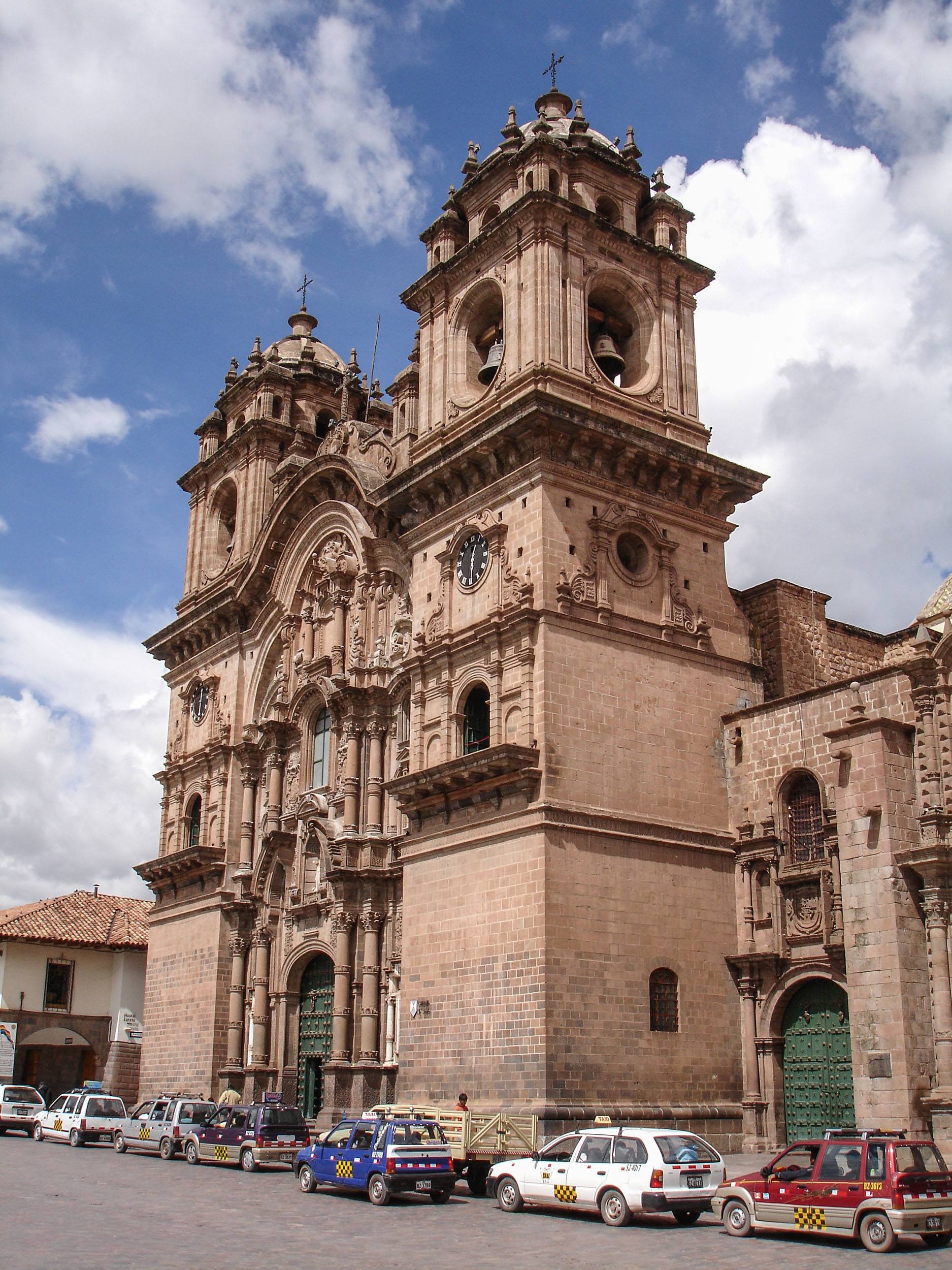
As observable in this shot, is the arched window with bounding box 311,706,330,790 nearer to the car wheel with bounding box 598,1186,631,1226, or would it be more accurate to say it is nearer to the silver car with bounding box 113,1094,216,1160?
the silver car with bounding box 113,1094,216,1160

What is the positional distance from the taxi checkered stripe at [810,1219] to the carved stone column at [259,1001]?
20211mm

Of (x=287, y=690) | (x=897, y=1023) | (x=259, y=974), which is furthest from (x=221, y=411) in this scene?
(x=897, y=1023)

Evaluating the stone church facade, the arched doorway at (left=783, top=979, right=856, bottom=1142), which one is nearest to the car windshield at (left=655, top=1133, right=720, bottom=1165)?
the stone church facade

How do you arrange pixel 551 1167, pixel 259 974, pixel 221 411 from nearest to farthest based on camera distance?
pixel 551 1167, pixel 259 974, pixel 221 411

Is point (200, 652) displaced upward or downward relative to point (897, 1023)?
upward

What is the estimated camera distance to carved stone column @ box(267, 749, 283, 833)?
35.4 metres

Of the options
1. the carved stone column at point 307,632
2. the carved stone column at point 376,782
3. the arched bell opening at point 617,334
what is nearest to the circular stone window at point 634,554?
the arched bell opening at point 617,334

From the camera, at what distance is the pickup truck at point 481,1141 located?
67.2 feet

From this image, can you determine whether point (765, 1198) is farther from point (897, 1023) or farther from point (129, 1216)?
point (129, 1216)

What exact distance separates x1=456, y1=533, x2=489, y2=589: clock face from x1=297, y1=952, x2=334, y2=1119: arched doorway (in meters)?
10.3

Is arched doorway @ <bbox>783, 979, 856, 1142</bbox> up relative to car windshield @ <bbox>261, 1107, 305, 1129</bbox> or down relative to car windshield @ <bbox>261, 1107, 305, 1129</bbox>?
up

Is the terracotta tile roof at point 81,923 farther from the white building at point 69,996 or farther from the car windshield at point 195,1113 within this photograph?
the car windshield at point 195,1113

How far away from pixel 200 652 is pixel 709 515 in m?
18.6

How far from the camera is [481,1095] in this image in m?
24.0
